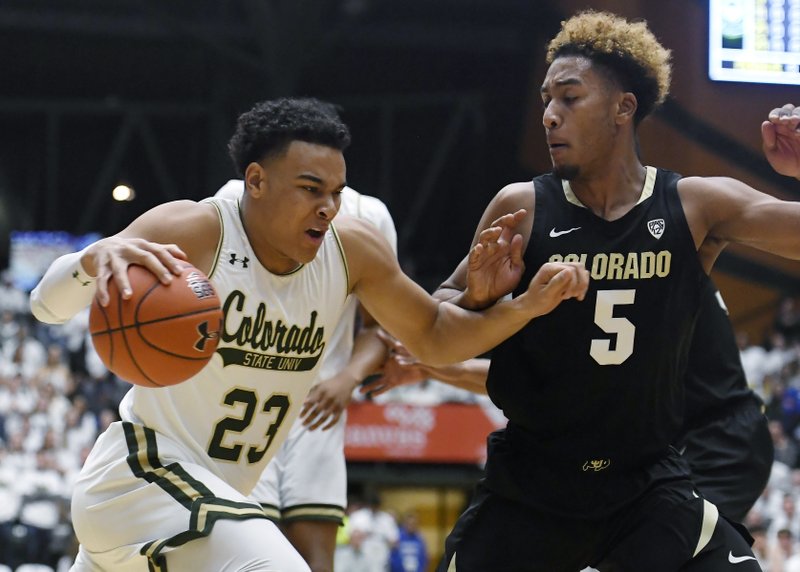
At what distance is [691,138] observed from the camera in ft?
56.9

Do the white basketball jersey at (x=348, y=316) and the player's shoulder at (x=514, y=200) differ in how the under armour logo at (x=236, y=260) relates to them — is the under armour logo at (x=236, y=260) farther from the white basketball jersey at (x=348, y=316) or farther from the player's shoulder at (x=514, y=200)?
the white basketball jersey at (x=348, y=316)

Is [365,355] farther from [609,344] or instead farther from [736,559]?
[736,559]

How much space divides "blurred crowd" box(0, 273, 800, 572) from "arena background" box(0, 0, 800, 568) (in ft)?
12.5

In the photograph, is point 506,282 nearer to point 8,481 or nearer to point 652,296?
point 652,296

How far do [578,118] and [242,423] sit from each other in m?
1.55

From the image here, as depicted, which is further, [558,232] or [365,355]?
[365,355]

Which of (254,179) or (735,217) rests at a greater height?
(254,179)

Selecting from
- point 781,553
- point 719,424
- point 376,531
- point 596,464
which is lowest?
point 376,531

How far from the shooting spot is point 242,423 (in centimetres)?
389

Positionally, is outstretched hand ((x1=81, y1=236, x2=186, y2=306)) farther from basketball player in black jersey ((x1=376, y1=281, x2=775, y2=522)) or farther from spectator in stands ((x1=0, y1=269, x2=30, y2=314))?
spectator in stands ((x1=0, y1=269, x2=30, y2=314))

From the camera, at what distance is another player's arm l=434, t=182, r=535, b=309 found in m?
3.89

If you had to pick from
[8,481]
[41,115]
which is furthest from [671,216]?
[41,115]

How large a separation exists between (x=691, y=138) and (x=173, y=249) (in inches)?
588

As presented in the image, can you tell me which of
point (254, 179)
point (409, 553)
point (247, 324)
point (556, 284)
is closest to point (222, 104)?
point (409, 553)
